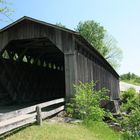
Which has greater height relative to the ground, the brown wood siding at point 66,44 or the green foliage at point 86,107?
the brown wood siding at point 66,44

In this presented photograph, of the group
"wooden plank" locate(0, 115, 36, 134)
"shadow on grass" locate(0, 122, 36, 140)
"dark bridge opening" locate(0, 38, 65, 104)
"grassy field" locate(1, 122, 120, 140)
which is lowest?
"grassy field" locate(1, 122, 120, 140)

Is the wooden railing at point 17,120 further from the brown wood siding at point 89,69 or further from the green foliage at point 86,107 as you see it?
the brown wood siding at point 89,69

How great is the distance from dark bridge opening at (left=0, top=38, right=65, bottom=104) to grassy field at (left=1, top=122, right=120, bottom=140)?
6.13 meters

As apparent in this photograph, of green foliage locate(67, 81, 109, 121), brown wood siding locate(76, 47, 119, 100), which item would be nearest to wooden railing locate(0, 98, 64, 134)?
green foliage locate(67, 81, 109, 121)

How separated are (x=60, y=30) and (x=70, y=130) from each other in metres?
5.18

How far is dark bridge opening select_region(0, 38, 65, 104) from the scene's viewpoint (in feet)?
48.4

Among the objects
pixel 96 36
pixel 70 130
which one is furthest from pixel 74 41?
pixel 96 36

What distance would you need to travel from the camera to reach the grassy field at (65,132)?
7.49 metres

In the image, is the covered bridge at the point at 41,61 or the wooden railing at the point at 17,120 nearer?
the wooden railing at the point at 17,120

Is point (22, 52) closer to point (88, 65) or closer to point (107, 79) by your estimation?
point (88, 65)

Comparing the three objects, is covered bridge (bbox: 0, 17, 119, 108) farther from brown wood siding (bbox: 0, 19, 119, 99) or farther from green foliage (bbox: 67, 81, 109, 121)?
green foliage (bbox: 67, 81, 109, 121)

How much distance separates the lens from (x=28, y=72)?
16.4 m

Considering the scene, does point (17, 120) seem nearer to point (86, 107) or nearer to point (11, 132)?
point (11, 132)

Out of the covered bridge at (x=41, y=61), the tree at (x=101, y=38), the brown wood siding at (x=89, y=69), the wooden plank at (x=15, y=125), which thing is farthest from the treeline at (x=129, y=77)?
the wooden plank at (x=15, y=125)
